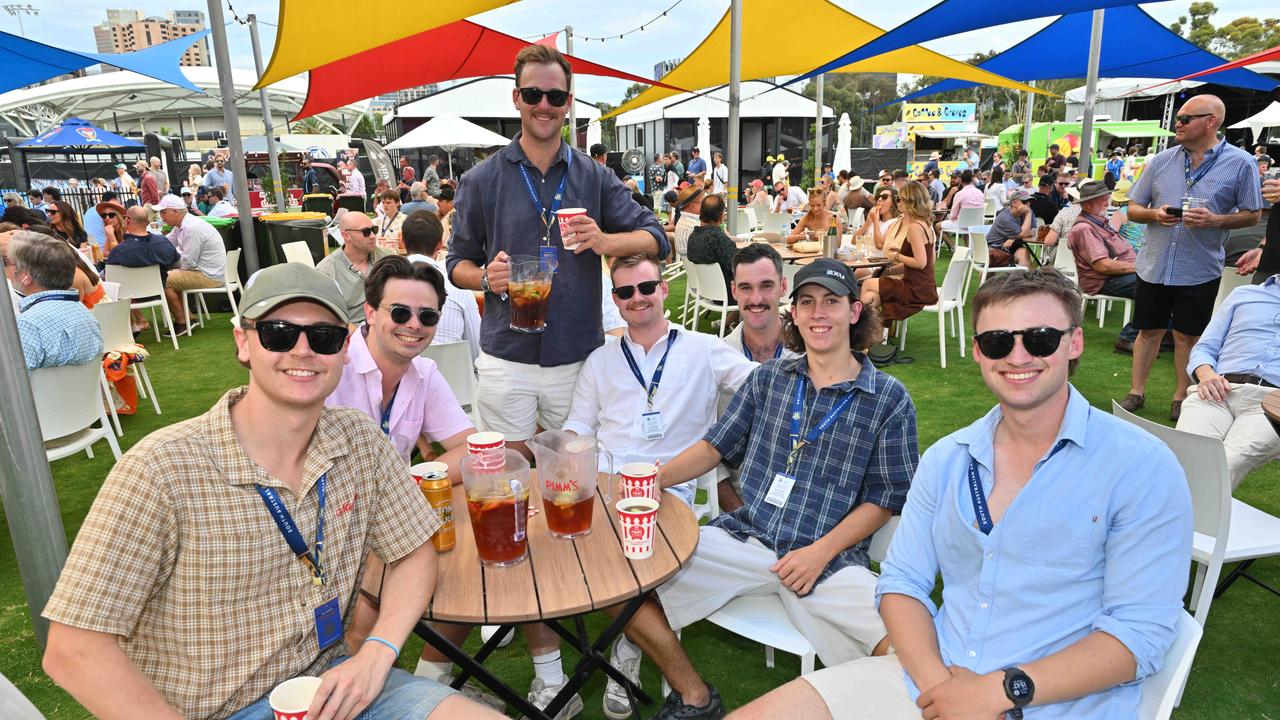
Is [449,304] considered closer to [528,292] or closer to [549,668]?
[528,292]

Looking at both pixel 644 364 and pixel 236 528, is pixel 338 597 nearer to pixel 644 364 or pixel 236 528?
pixel 236 528

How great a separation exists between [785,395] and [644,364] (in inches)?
22.5

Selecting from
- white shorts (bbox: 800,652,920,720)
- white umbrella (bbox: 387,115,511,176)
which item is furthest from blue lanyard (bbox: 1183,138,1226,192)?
white umbrella (bbox: 387,115,511,176)

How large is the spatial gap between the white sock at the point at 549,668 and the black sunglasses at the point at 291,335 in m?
1.38

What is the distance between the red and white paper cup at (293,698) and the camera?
1214mm

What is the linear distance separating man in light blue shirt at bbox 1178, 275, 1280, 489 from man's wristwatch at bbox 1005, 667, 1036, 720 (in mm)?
2140

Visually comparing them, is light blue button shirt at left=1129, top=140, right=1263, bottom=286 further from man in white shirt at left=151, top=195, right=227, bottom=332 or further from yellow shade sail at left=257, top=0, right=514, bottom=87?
man in white shirt at left=151, top=195, right=227, bottom=332

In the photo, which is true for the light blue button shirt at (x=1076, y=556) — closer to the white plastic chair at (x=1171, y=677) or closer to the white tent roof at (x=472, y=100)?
the white plastic chair at (x=1171, y=677)

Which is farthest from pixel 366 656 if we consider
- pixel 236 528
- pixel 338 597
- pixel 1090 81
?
pixel 1090 81

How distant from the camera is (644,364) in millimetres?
2709

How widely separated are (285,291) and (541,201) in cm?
138

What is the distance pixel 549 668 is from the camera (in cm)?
241

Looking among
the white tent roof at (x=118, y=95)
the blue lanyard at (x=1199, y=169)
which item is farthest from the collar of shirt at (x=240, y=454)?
the white tent roof at (x=118, y=95)

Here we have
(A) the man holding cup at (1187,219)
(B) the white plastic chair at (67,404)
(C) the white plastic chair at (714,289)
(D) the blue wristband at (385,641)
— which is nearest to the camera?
(D) the blue wristband at (385,641)
